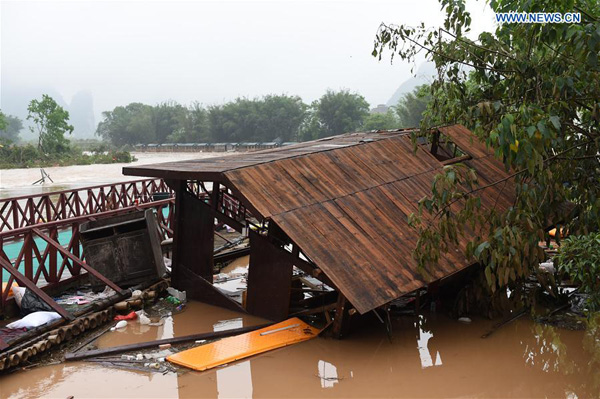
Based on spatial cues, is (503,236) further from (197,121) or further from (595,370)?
(197,121)

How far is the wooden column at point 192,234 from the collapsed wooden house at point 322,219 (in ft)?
0.06

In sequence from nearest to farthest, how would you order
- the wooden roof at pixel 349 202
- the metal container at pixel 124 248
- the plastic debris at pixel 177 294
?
the wooden roof at pixel 349 202
the metal container at pixel 124 248
the plastic debris at pixel 177 294

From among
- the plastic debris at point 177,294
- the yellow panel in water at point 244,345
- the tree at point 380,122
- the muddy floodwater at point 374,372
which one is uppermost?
the tree at point 380,122

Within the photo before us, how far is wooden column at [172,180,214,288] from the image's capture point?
9.98 metres

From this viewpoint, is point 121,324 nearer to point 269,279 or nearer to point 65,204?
point 269,279

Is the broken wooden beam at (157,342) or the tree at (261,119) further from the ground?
the tree at (261,119)

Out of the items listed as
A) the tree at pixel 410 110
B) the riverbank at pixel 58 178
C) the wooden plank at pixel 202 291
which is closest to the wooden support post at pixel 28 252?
the wooden plank at pixel 202 291

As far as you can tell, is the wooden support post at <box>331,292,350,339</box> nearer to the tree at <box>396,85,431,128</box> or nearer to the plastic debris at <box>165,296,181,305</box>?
the plastic debris at <box>165,296,181,305</box>

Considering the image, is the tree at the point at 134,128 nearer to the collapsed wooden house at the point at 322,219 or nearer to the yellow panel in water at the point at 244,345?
the collapsed wooden house at the point at 322,219

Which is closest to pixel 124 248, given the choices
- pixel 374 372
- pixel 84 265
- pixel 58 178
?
pixel 84 265

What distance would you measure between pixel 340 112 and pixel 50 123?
29976mm

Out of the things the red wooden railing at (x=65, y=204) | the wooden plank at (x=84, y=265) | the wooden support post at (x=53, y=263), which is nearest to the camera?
the wooden plank at (x=84, y=265)

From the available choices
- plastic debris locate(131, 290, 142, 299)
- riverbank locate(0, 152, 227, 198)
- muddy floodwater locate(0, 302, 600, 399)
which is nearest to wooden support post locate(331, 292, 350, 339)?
muddy floodwater locate(0, 302, 600, 399)

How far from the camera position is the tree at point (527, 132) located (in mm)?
6488
